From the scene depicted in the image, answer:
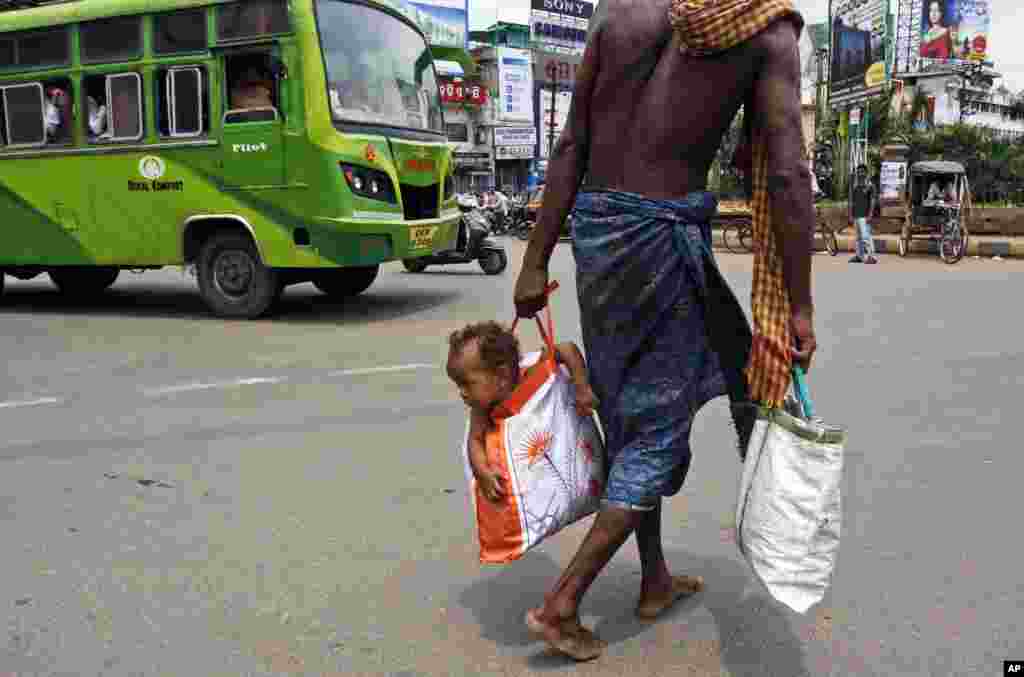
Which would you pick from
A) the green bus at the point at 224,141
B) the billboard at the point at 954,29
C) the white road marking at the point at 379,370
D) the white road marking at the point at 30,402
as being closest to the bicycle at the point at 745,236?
the green bus at the point at 224,141

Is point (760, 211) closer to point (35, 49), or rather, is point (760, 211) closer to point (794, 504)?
point (794, 504)

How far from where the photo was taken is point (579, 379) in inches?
98.8

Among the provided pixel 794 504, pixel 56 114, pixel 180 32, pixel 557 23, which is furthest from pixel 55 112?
pixel 557 23

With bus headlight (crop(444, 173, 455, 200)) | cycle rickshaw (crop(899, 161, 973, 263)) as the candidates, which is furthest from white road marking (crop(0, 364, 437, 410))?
cycle rickshaw (crop(899, 161, 973, 263))

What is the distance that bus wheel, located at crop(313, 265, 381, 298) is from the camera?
1041cm

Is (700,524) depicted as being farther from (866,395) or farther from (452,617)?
(866,395)

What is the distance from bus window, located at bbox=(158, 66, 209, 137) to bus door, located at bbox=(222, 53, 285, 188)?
0.92 ft

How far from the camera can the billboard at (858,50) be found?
3134cm

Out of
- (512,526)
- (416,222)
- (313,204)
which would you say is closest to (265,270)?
(313,204)

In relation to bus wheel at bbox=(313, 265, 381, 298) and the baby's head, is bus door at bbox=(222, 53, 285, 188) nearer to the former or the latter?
bus wheel at bbox=(313, 265, 381, 298)

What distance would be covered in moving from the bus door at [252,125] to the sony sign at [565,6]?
5136 centimetres

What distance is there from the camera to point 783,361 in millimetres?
2262

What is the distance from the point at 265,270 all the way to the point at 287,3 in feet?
7.70

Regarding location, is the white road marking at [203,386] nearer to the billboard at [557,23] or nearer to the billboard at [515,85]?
the billboard at [515,85]
